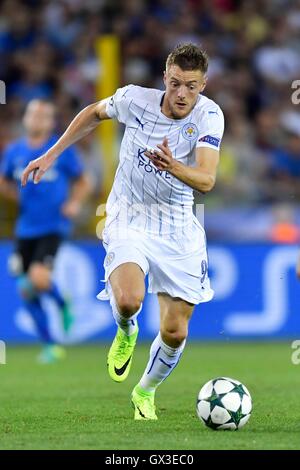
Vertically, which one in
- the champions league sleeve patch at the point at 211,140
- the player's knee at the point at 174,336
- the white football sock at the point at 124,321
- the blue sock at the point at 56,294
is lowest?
the blue sock at the point at 56,294

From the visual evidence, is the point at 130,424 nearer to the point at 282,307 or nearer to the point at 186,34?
the point at 282,307

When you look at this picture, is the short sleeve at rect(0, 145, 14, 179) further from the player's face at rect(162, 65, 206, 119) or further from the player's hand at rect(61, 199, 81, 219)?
the player's face at rect(162, 65, 206, 119)

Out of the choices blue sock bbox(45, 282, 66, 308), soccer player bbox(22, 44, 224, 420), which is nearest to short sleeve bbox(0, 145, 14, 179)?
blue sock bbox(45, 282, 66, 308)

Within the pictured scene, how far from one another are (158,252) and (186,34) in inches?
379

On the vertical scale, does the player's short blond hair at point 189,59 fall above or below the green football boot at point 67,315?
above

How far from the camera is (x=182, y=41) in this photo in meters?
15.5

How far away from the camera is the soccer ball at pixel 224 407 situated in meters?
6.04

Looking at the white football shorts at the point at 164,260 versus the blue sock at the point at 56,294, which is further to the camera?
the blue sock at the point at 56,294

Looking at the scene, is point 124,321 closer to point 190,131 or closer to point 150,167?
point 150,167

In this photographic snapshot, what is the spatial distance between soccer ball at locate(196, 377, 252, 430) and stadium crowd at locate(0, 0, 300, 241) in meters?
Result: 7.57

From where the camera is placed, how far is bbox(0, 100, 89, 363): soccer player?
11.2 meters

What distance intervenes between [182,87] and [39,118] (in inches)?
194

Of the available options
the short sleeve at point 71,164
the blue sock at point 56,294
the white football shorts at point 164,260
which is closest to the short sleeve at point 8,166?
the short sleeve at point 71,164

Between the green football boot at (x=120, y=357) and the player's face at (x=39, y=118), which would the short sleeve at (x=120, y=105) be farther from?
the player's face at (x=39, y=118)
